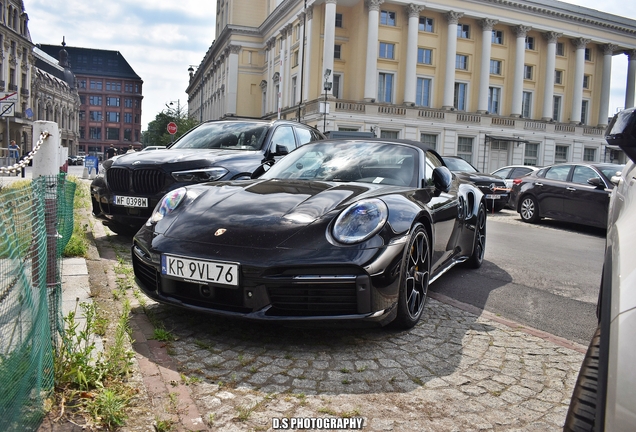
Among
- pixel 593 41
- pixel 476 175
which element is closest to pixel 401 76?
pixel 593 41

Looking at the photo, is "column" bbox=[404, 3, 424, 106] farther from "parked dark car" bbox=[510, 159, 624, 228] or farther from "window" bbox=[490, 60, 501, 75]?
"parked dark car" bbox=[510, 159, 624, 228]

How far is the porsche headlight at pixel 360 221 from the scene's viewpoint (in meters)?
3.31

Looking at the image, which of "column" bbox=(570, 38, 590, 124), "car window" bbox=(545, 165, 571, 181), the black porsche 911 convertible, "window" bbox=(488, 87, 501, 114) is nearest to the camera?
the black porsche 911 convertible

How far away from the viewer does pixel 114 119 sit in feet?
408

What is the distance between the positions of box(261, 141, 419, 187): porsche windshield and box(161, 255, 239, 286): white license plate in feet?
5.01

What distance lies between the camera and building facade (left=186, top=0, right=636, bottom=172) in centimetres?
4403

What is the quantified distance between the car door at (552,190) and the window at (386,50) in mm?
34377

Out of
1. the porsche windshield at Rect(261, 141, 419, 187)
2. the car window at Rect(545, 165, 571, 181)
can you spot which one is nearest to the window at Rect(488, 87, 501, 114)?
the car window at Rect(545, 165, 571, 181)

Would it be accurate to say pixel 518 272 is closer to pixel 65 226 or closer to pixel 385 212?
pixel 385 212

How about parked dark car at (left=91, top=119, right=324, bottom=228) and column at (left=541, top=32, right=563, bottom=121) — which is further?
column at (left=541, top=32, right=563, bottom=121)

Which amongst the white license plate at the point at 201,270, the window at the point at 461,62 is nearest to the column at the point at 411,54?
the window at the point at 461,62

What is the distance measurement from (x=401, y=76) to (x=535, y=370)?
4470 centimetres

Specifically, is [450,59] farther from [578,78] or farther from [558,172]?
[558,172]

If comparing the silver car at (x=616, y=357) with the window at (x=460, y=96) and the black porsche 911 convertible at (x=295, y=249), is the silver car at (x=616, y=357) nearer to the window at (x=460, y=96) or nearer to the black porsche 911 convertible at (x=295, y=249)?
the black porsche 911 convertible at (x=295, y=249)
